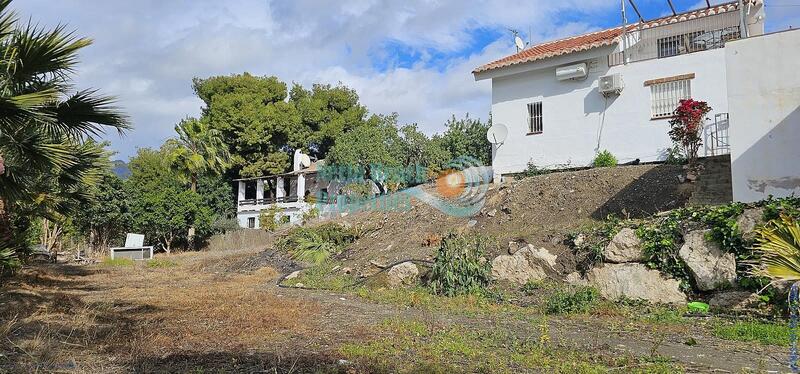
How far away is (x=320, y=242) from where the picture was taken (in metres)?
20.6

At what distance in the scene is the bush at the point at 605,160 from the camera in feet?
63.5

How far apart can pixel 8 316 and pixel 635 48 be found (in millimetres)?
19021

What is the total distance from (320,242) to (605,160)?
394 inches

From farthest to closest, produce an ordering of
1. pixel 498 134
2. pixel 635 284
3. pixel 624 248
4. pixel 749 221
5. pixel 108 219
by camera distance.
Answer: pixel 108 219 < pixel 498 134 < pixel 624 248 < pixel 635 284 < pixel 749 221

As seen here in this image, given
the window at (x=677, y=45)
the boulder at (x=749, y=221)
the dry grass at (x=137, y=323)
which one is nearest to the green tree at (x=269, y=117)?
the dry grass at (x=137, y=323)

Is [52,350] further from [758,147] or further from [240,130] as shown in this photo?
[240,130]

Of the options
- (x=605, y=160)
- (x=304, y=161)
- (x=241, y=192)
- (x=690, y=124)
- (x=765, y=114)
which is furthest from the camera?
(x=241, y=192)

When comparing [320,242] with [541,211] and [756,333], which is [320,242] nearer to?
[541,211]

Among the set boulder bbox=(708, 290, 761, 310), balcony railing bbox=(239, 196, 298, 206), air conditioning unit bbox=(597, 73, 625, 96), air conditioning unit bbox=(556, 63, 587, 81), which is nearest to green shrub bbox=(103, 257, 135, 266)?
balcony railing bbox=(239, 196, 298, 206)

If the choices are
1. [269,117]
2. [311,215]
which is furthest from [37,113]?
[269,117]

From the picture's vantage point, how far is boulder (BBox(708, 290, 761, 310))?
943cm

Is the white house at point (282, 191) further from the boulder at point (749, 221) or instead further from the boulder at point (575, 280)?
the boulder at point (749, 221)

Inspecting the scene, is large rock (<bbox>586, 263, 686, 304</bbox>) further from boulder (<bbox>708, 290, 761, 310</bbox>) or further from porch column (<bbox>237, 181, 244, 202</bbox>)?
porch column (<bbox>237, 181, 244, 202</bbox>)

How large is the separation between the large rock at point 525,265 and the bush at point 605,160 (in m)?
7.81
